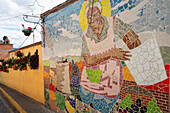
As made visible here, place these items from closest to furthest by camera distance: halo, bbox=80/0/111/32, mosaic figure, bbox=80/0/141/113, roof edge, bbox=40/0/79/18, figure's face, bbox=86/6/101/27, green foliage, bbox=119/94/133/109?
green foliage, bbox=119/94/133/109 < mosaic figure, bbox=80/0/141/113 < halo, bbox=80/0/111/32 < figure's face, bbox=86/6/101/27 < roof edge, bbox=40/0/79/18

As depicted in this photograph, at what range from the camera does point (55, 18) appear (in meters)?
4.85

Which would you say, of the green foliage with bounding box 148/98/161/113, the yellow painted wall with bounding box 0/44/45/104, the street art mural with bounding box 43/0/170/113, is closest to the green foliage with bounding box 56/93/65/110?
the street art mural with bounding box 43/0/170/113

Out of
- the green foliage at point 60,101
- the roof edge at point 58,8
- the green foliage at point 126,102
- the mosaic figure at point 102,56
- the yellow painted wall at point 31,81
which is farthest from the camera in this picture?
the yellow painted wall at point 31,81

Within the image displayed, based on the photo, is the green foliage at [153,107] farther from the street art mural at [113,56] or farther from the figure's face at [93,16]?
the figure's face at [93,16]

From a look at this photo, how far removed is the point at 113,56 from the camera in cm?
284

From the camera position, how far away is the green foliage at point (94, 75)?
3.20 meters

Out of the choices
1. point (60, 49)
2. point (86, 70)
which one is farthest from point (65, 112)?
point (60, 49)

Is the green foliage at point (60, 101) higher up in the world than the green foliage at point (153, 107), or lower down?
lower down

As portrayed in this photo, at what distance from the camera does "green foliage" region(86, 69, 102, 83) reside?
3.20 meters

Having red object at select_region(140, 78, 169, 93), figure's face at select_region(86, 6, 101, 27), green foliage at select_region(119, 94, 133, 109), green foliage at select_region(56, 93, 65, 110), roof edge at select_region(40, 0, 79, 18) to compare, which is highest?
roof edge at select_region(40, 0, 79, 18)

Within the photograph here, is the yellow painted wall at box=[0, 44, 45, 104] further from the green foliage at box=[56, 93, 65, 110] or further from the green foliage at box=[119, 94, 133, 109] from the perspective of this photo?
the green foliage at box=[119, 94, 133, 109]

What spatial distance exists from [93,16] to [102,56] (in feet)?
3.66

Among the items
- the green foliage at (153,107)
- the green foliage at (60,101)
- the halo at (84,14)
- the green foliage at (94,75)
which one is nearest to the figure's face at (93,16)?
the halo at (84,14)

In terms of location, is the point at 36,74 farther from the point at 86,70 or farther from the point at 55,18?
the point at 86,70
